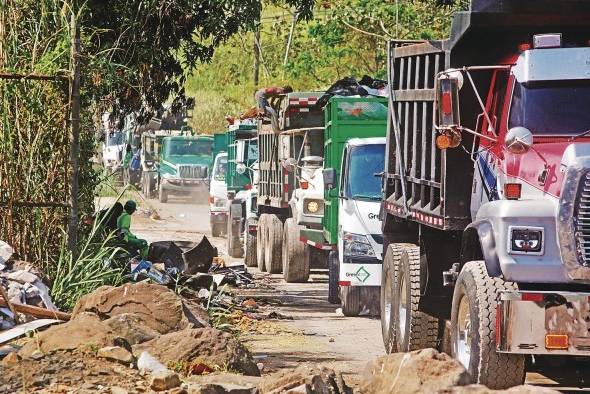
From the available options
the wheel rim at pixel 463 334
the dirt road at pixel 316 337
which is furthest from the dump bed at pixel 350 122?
the wheel rim at pixel 463 334

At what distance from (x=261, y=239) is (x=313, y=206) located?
4.25 meters

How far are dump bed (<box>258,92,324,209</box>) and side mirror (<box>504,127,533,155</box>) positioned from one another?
11.0 metres

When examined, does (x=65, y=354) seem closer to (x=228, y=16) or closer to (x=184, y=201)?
(x=228, y=16)

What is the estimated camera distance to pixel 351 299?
55.3 ft

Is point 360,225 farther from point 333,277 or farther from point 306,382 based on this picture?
point 306,382

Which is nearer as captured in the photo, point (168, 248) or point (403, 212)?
point (403, 212)

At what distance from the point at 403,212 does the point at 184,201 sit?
1475 inches

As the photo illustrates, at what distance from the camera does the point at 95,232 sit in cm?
1427

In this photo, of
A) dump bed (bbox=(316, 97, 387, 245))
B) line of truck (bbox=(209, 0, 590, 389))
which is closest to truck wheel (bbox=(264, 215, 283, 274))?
dump bed (bbox=(316, 97, 387, 245))

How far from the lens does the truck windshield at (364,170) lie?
57.1 ft

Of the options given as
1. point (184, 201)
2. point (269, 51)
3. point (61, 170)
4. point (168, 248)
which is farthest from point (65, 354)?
point (269, 51)

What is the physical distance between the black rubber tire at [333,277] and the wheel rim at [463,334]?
25.1 ft

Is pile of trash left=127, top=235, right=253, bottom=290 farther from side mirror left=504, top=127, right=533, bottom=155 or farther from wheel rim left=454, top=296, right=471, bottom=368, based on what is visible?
side mirror left=504, top=127, right=533, bottom=155

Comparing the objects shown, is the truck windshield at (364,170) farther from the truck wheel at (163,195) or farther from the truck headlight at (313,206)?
the truck wheel at (163,195)
